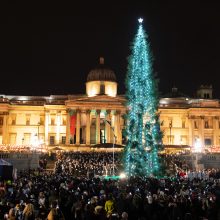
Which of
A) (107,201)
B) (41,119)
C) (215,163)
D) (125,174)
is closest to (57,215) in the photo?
(107,201)

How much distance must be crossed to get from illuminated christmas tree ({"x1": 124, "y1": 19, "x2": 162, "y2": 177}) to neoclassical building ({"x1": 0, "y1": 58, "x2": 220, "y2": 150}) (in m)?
43.0

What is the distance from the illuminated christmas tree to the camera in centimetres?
3975

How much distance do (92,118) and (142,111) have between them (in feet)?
164

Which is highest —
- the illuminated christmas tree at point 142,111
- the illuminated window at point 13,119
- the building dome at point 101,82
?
the building dome at point 101,82

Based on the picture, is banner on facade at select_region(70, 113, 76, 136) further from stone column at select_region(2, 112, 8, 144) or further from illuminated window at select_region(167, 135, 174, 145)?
illuminated window at select_region(167, 135, 174, 145)

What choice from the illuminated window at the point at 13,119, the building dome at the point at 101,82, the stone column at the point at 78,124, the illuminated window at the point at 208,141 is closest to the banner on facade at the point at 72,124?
the stone column at the point at 78,124

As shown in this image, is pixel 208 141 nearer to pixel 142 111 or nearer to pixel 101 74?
pixel 101 74

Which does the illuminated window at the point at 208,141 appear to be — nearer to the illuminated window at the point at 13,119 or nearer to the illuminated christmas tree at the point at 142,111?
the illuminated window at the point at 13,119

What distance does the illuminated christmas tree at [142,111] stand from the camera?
130 feet

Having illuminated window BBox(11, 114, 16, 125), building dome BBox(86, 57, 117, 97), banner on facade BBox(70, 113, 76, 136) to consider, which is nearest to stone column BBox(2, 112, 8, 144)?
illuminated window BBox(11, 114, 16, 125)

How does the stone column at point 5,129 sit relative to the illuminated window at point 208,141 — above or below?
above

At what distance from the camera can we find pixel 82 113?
86812 mm

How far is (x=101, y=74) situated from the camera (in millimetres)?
95188

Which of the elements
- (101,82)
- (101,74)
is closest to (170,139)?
(101,82)
